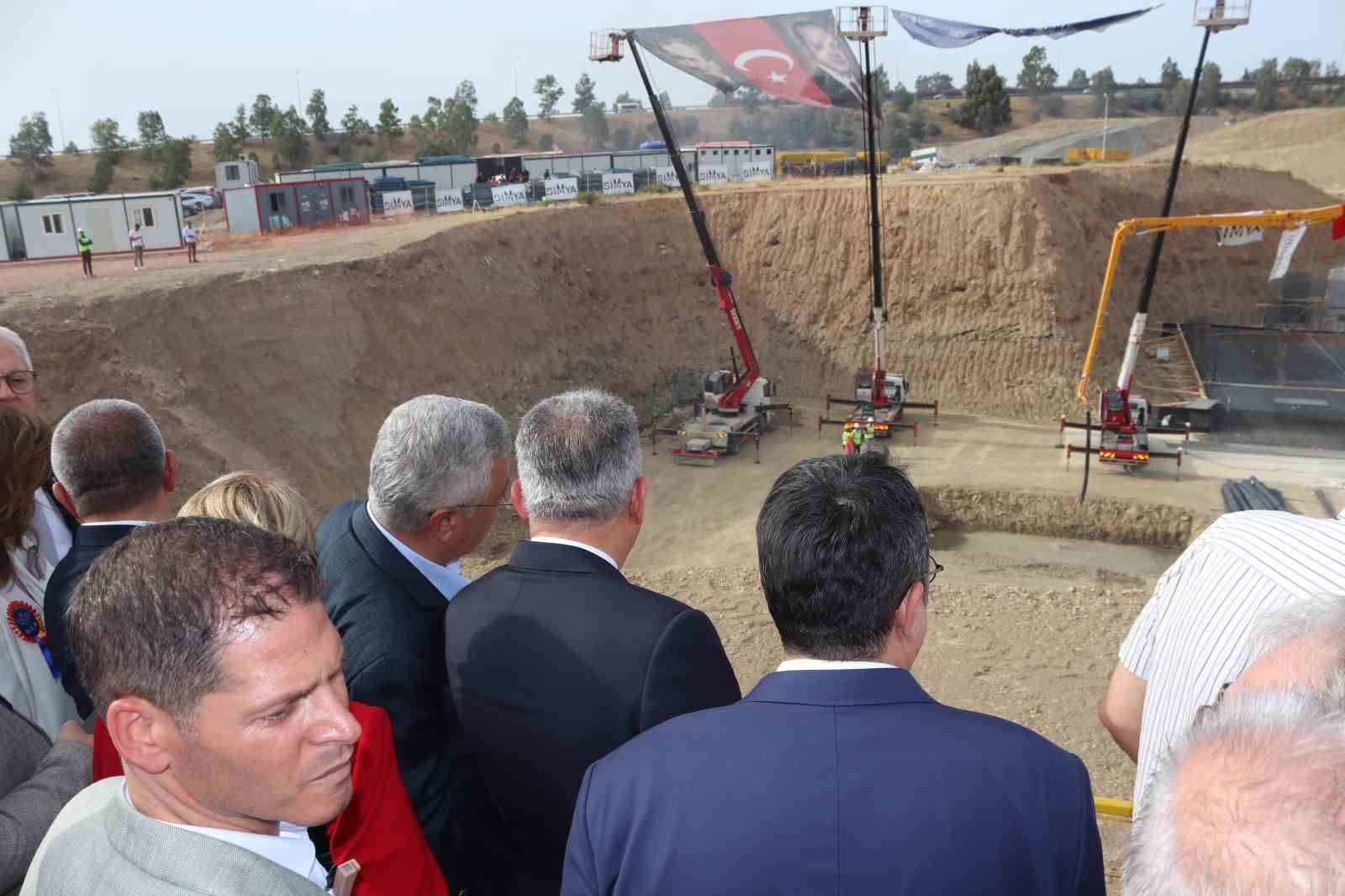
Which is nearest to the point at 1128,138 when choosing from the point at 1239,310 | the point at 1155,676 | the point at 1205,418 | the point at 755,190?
the point at 1239,310

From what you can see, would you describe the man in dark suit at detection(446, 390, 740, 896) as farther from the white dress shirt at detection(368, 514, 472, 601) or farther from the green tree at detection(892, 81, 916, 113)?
the green tree at detection(892, 81, 916, 113)

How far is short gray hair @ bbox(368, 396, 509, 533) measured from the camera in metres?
3.09

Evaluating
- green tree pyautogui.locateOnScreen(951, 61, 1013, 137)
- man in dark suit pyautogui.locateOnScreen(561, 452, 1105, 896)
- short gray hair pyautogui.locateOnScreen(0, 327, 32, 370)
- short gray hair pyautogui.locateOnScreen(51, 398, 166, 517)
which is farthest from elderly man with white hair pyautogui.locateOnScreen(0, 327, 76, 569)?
Result: green tree pyautogui.locateOnScreen(951, 61, 1013, 137)

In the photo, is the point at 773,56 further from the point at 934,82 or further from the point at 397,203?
the point at 934,82

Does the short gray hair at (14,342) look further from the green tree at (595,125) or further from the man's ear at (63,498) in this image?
the green tree at (595,125)

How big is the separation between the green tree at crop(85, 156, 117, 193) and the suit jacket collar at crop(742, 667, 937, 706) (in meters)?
59.1

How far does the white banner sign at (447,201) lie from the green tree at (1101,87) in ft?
176

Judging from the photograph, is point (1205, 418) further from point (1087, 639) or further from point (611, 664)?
point (611, 664)

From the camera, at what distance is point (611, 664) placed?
97.0 inches

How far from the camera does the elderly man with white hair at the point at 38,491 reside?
3967 mm

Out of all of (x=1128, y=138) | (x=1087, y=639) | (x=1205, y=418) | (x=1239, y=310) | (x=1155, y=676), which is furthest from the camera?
(x=1128, y=138)

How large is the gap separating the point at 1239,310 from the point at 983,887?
3151 centimetres

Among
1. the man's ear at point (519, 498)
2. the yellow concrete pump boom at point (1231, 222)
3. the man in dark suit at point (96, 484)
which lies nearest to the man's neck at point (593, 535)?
the man's ear at point (519, 498)

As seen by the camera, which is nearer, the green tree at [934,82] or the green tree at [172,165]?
the green tree at [172,165]
